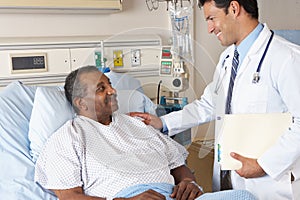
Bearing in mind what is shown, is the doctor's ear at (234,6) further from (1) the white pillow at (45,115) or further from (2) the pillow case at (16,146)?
(2) the pillow case at (16,146)

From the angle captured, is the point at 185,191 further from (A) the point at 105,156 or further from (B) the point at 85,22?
(B) the point at 85,22

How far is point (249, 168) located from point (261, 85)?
337 mm

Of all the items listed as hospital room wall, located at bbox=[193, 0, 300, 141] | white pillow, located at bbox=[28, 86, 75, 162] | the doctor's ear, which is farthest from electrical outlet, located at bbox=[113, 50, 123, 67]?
hospital room wall, located at bbox=[193, 0, 300, 141]

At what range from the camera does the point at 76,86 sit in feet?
5.76

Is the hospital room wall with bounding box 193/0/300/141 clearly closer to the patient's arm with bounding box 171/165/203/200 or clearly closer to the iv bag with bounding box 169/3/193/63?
the iv bag with bounding box 169/3/193/63

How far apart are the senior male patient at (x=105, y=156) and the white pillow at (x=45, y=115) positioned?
10 cm

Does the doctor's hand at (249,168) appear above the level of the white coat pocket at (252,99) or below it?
below

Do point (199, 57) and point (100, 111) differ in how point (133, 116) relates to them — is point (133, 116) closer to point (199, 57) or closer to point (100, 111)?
point (100, 111)

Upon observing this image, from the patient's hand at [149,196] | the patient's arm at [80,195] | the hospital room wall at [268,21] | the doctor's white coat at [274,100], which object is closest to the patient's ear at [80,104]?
the patient's arm at [80,195]

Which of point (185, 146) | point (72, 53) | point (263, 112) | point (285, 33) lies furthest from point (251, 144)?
point (285, 33)

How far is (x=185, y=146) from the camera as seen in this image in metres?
1.89

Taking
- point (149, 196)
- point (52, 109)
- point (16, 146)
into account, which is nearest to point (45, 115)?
point (52, 109)

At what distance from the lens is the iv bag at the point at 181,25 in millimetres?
2230

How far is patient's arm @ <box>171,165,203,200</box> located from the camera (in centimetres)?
155
